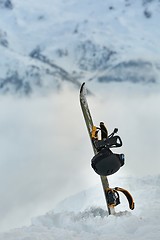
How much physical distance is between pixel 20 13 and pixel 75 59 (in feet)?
36.2

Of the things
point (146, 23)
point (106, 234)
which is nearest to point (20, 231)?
point (106, 234)

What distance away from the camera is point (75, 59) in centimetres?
7031

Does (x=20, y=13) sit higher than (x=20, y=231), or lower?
higher

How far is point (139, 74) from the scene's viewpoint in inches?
2864

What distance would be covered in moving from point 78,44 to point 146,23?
1078cm

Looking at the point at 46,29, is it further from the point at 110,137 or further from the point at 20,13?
the point at 110,137

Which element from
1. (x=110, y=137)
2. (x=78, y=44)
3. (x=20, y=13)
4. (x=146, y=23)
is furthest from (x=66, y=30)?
(x=110, y=137)

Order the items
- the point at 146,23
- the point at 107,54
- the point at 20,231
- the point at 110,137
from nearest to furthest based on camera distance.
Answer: the point at 20,231 < the point at 110,137 < the point at 146,23 < the point at 107,54

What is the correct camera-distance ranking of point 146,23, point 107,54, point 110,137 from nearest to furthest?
point 110,137, point 146,23, point 107,54

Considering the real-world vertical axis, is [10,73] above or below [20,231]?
above

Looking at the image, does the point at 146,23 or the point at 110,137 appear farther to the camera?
the point at 146,23

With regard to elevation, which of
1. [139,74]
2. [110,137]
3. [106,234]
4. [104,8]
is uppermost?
[104,8]

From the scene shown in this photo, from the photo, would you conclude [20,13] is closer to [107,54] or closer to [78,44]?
[78,44]

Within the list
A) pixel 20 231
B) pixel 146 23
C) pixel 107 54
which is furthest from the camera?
pixel 107 54
